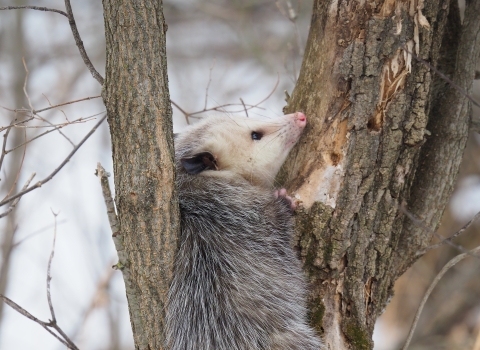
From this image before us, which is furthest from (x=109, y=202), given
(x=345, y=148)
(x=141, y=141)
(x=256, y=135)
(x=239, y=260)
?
(x=256, y=135)

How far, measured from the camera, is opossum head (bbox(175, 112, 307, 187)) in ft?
7.34

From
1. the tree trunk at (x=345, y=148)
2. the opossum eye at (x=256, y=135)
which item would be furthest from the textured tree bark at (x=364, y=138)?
the opossum eye at (x=256, y=135)

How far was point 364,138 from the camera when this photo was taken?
1.81 metres

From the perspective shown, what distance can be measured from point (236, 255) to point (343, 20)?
93cm

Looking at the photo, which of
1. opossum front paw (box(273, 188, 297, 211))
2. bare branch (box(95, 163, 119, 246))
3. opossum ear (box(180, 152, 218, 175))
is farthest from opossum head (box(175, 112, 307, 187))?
bare branch (box(95, 163, 119, 246))

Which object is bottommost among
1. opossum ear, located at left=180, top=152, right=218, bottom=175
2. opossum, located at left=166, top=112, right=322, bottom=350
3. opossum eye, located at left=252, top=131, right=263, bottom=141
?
opossum, located at left=166, top=112, right=322, bottom=350

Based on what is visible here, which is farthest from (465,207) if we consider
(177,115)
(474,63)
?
(474,63)

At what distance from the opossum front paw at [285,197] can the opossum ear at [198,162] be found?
36 cm

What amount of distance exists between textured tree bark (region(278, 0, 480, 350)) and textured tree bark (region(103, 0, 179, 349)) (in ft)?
1.80

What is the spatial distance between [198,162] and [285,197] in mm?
437

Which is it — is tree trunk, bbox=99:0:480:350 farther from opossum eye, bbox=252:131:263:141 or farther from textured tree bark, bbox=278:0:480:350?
opossum eye, bbox=252:131:263:141

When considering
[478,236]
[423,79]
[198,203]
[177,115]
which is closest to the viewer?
[423,79]

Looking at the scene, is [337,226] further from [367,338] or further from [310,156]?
[367,338]

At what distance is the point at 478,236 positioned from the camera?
16.2 feet
